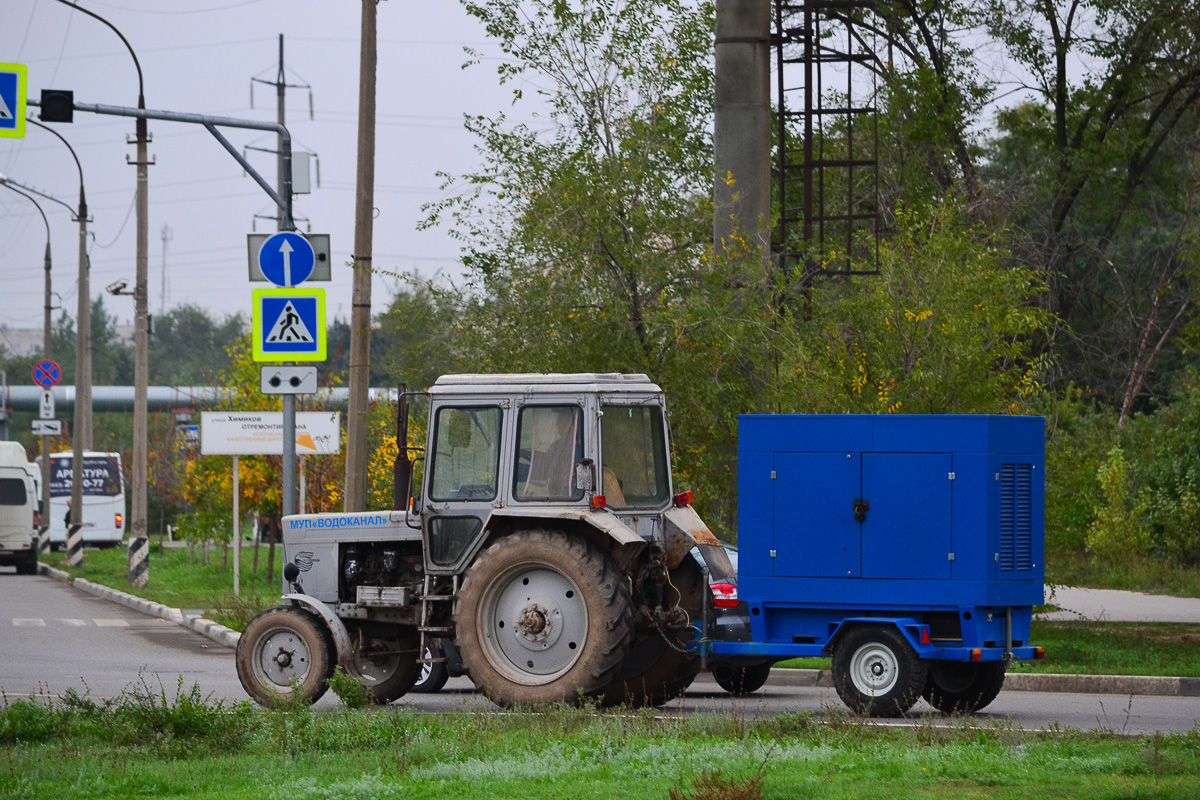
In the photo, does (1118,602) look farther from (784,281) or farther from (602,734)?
(602,734)

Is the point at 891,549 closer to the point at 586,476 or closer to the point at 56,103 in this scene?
the point at 586,476

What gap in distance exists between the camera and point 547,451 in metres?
12.3

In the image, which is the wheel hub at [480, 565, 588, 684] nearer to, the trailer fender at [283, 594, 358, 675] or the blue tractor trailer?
the blue tractor trailer

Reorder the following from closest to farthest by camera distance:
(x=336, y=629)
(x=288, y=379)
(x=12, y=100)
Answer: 1. (x=336, y=629)
2. (x=12, y=100)
3. (x=288, y=379)

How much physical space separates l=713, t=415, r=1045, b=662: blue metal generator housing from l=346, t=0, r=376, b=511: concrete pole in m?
6.67

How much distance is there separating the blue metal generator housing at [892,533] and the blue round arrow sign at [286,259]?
676 centimetres

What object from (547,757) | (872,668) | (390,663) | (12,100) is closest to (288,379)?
(12,100)

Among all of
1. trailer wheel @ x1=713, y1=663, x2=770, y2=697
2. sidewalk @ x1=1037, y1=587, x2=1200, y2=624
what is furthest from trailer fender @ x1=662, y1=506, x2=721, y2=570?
sidewalk @ x1=1037, y1=587, x2=1200, y2=624

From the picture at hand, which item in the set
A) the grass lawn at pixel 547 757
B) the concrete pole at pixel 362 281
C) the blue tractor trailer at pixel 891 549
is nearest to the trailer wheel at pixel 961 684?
the blue tractor trailer at pixel 891 549

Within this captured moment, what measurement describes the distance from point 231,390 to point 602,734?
2486 cm

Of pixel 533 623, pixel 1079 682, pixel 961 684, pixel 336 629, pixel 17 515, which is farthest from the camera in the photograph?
pixel 17 515

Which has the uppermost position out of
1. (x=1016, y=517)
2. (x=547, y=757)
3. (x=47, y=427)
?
(x=47, y=427)

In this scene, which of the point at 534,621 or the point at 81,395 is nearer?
the point at 534,621

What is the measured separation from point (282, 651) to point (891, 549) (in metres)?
4.99
